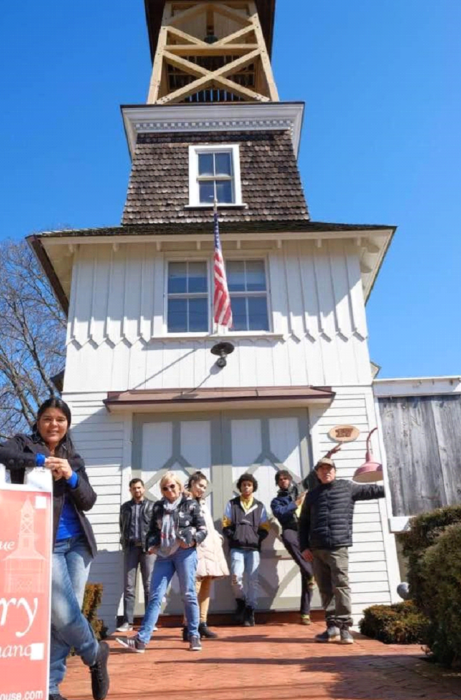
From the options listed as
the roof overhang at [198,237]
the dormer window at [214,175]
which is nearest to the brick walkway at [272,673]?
the roof overhang at [198,237]

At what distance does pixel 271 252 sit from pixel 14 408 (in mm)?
14071

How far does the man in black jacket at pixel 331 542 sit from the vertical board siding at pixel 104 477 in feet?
10.9

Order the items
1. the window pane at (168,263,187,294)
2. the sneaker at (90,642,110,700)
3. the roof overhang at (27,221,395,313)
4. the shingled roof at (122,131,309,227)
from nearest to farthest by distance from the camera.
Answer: the sneaker at (90,642,110,700) < the roof overhang at (27,221,395,313) < the window pane at (168,263,187,294) < the shingled roof at (122,131,309,227)

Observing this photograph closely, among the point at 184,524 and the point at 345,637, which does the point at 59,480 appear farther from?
the point at 345,637

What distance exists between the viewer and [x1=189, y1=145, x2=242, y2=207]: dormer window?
12633 millimetres

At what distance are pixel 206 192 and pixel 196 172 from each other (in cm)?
51

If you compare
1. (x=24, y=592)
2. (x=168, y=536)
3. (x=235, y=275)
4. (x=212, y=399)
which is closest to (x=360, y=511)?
(x=212, y=399)

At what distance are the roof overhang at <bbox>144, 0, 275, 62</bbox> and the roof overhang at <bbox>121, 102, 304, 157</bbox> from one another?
16.1 ft

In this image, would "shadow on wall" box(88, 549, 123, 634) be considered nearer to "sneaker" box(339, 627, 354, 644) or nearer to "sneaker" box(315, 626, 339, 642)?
"sneaker" box(315, 626, 339, 642)

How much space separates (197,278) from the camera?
11.3 m

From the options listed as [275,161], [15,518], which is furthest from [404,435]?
[15,518]

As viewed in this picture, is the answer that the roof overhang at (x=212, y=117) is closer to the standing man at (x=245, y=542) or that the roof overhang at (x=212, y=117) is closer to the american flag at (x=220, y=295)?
the american flag at (x=220, y=295)

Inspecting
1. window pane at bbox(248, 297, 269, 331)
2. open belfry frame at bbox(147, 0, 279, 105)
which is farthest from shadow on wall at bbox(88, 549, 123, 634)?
open belfry frame at bbox(147, 0, 279, 105)

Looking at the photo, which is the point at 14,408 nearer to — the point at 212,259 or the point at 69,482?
the point at 212,259
